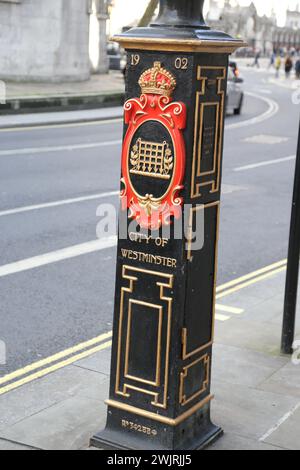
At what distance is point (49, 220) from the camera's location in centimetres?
1202

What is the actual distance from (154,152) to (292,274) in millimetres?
2601

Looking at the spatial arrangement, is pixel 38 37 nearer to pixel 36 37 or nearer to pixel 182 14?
pixel 36 37

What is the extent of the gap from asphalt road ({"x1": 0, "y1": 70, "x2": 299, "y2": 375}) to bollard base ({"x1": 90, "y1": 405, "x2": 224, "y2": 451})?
1755 mm

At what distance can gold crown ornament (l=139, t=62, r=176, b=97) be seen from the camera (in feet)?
15.6

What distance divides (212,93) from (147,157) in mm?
546

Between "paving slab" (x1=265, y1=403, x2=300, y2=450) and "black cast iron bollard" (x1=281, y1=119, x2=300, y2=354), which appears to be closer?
"paving slab" (x1=265, y1=403, x2=300, y2=450)

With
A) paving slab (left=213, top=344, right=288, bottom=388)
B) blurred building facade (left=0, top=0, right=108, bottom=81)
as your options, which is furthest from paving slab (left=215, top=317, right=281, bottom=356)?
blurred building facade (left=0, top=0, right=108, bottom=81)

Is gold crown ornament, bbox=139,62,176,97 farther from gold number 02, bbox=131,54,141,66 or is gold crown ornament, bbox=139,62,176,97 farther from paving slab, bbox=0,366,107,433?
paving slab, bbox=0,366,107,433

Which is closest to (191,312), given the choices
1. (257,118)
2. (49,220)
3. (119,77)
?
(49,220)

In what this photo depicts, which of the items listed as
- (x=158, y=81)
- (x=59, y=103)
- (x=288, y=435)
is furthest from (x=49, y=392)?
(x=59, y=103)

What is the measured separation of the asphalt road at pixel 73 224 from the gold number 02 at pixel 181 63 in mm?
3152

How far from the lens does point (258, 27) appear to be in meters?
140

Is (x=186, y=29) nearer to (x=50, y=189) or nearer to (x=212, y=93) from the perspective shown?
(x=212, y=93)

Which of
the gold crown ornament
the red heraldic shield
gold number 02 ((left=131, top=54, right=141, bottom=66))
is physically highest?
gold number 02 ((left=131, top=54, right=141, bottom=66))
